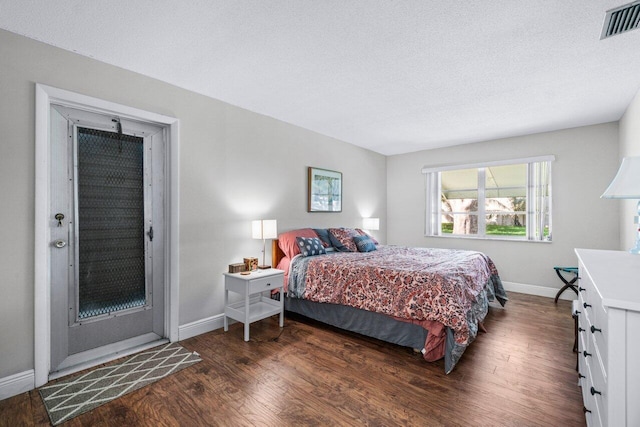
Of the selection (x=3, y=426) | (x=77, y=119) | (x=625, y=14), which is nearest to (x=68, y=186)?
(x=77, y=119)

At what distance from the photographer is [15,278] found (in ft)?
6.80

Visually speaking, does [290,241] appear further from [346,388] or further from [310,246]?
[346,388]

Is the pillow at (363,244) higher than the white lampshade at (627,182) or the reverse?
the reverse

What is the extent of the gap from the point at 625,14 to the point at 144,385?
399 cm

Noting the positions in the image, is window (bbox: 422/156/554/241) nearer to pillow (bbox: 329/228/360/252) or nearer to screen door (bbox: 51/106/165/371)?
pillow (bbox: 329/228/360/252)

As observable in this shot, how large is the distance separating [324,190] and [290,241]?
1217 mm

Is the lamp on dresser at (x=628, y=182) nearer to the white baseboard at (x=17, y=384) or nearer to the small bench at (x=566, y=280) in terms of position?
the small bench at (x=566, y=280)

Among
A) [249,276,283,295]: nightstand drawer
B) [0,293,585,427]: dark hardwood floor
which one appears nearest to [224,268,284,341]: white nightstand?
[249,276,283,295]: nightstand drawer

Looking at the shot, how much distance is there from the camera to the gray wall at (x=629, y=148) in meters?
2.96

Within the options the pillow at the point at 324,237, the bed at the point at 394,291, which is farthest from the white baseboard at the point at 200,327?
the pillow at the point at 324,237

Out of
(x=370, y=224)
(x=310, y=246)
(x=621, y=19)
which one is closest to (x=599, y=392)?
(x=621, y=19)

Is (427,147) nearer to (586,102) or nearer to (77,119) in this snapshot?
(586,102)

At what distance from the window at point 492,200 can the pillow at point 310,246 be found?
2759 millimetres

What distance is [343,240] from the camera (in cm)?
413
